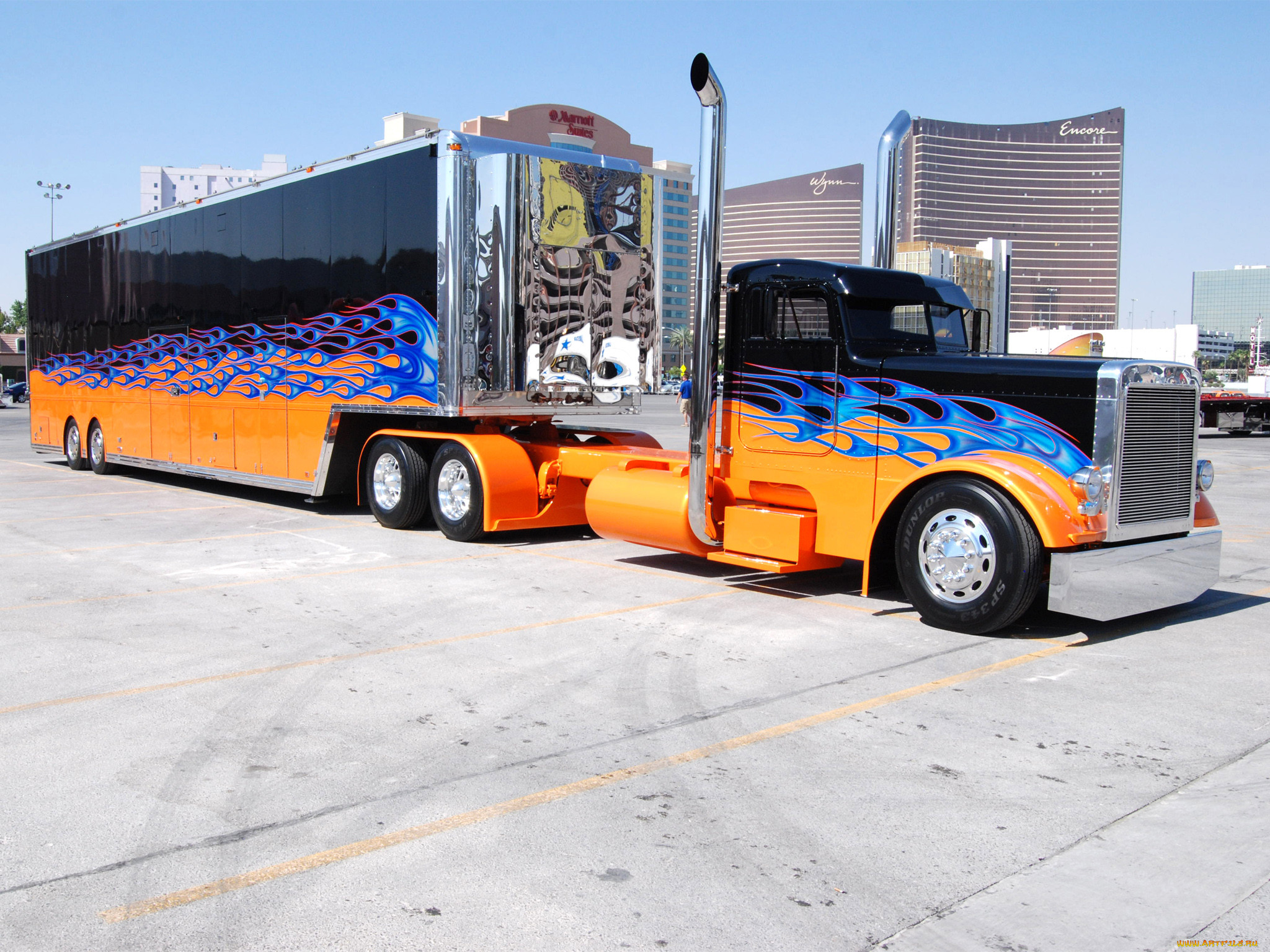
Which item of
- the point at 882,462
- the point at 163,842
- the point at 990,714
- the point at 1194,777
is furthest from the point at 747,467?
the point at 163,842

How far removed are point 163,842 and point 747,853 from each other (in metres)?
2.08

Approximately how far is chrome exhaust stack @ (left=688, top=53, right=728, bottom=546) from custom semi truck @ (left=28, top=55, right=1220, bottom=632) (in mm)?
25

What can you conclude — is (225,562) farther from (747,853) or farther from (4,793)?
(747,853)

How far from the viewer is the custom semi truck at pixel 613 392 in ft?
23.5

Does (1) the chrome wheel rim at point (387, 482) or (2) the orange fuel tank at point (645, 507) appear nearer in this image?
(2) the orange fuel tank at point (645, 507)

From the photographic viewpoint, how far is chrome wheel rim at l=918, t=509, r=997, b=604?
23.4 feet

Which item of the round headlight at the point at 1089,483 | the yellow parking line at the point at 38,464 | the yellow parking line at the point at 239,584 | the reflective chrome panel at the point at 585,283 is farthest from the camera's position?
the yellow parking line at the point at 38,464

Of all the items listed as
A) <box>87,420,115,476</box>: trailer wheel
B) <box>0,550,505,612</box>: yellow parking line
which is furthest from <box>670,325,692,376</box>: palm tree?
<box>0,550,505,612</box>: yellow parking line

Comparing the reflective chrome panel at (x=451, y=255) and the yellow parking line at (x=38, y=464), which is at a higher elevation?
the reflective chrome panel at (x=451, y=255)

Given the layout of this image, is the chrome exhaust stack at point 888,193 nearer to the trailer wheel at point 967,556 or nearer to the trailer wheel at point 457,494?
the trailer wheel at point 967,556

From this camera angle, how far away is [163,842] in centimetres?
392

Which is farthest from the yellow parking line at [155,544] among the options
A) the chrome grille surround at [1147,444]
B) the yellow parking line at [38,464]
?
the yellow parking line at [38,464]

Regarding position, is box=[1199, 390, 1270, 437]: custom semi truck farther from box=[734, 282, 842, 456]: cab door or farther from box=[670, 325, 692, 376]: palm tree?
box=[670, 325, 692, 376]: palm tree

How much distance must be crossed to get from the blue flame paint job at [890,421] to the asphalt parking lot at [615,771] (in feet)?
4.03
